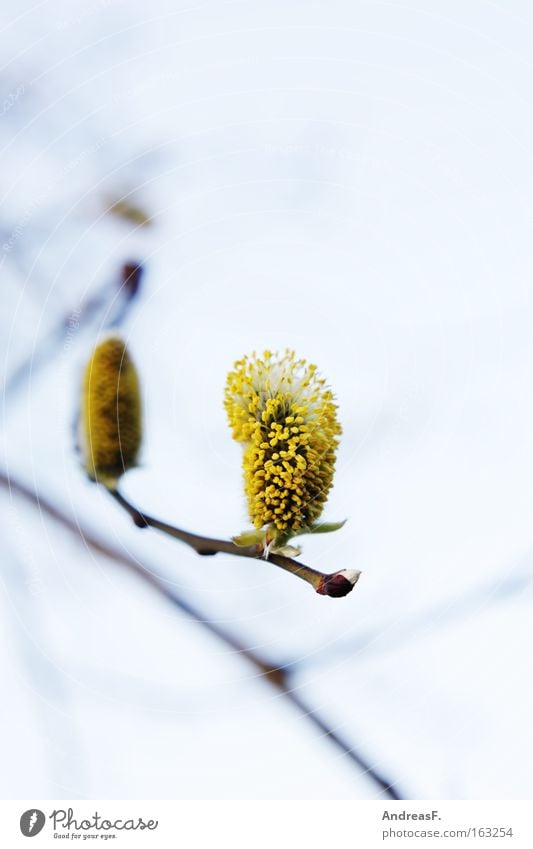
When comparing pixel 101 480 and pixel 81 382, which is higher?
pixel 81 382

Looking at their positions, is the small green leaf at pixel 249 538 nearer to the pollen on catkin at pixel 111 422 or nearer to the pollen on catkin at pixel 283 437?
the pollen on catkin at pixel 283 437

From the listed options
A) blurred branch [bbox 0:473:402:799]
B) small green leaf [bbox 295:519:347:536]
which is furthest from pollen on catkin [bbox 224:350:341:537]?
blurred branch [bbox 0:473:402:799]

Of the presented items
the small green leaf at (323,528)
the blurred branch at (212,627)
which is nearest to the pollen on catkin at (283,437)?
the small green leaf at (323,528)

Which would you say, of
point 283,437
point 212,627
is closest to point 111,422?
point 283,437

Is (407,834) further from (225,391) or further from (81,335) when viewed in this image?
(81,335)

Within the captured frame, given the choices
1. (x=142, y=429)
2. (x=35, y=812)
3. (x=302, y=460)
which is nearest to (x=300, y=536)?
(x=302, y=460)

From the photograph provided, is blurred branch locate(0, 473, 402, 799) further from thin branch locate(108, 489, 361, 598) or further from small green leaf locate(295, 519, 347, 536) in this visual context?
small green leaf locate(295, 519, 347, 536)
